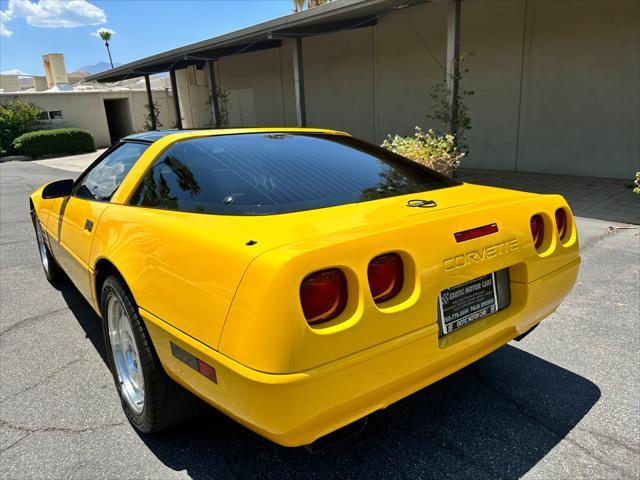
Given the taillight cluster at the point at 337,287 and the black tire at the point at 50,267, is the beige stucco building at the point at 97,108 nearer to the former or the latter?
the black tire at the point at 50,267

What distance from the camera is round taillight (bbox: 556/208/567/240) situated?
2.45 m

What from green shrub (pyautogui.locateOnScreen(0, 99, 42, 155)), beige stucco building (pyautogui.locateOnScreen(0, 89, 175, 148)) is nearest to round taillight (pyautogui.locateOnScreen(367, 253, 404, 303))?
green shrub (pyautogui.locateOnScreen(0, 99, 42, 155))

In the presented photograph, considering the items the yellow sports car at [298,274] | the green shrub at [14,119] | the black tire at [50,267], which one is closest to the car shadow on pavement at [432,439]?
the yellow sports car at [298,274]

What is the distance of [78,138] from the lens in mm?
22953

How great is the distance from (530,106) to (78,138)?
2093 cm

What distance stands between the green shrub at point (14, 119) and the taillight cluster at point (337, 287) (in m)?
25.5

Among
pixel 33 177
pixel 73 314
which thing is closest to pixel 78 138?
pixel 33 177

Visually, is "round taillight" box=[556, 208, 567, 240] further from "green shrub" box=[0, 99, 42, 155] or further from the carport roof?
"green shrub" box=[0, 99, 42, 155]

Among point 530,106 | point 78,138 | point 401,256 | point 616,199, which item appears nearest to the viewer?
point 401,256

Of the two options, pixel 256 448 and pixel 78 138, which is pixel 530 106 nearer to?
pixel 256 448

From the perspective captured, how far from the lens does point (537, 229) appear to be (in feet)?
7.59

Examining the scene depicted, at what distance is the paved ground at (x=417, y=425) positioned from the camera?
6.86 feet

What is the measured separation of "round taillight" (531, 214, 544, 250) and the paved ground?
0.89 m

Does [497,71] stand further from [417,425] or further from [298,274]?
[298,274]
